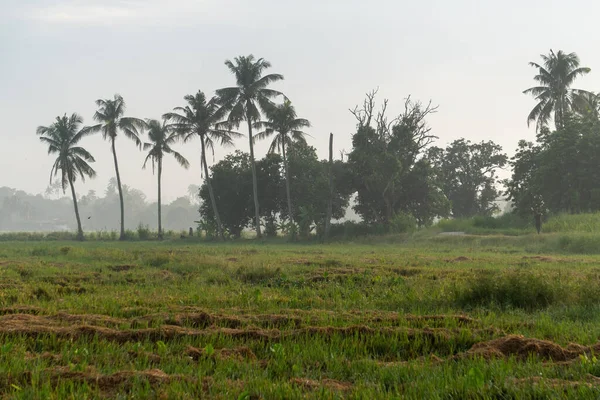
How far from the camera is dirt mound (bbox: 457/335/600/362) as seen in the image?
16.4 feet

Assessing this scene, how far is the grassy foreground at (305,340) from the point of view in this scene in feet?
13.5

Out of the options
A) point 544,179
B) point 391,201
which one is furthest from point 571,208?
point 391,201

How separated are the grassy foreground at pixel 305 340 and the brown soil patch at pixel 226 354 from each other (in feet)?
0.05

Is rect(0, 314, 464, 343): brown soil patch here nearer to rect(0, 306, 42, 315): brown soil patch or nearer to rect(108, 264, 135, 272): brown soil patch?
rect(0, 306, 42, 315): brown soil patch

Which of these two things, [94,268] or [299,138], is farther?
[299,138]

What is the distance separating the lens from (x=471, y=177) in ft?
184

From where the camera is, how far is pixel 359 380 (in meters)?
4.37

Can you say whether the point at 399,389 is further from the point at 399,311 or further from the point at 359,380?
the point at 399,311

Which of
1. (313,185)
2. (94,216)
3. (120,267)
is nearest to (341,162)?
(313,185)

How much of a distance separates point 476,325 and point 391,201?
124ft

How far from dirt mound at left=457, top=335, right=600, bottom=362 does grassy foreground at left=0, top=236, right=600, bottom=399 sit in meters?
0.01

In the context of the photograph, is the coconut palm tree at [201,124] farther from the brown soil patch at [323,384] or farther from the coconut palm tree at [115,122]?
the brown soil patch at [323,384]

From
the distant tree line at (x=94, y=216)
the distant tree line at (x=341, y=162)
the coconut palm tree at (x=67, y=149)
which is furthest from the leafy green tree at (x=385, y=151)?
the distant tree line at (x=94, y=216)

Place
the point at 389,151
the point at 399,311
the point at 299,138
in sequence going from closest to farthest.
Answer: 1. the point at 399,311
2. the point at 389,151
3. the point at 299,138
